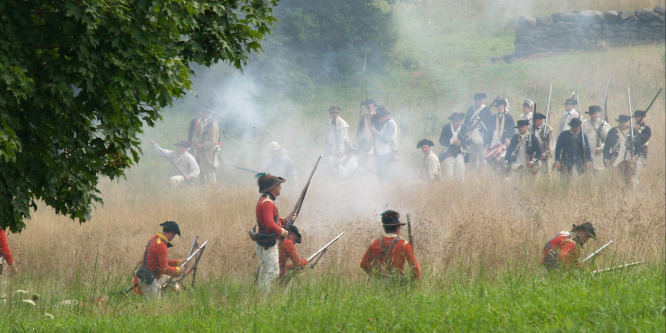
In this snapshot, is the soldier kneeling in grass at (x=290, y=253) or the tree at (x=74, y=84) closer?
the tree at (x=74, y=84)

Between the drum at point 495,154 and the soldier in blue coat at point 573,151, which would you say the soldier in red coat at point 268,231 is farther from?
the drum at point 495,154

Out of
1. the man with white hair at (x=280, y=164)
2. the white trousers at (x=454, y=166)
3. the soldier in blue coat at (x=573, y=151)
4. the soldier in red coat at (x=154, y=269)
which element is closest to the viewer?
the soldier in red coat at (x=154, y=269)

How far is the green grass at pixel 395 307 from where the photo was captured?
17.5 feet

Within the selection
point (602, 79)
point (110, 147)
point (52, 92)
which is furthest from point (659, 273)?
point (602, 79)

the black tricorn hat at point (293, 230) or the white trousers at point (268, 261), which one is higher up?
the black tricorn hat at point (293, 230)

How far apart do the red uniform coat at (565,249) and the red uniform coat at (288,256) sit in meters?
2.92

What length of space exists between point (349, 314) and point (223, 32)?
2546 millimetres

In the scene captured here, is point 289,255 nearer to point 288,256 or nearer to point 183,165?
point 288,256

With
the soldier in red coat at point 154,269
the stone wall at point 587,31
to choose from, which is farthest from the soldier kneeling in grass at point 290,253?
the stone wall at point 587,31

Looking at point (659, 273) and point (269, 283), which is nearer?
point (659, 273)

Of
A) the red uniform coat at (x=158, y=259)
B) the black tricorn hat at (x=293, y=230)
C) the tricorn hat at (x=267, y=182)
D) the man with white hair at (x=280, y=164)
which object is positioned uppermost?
the man with white hair at (x=280, y=164)

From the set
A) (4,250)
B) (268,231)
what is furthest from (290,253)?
(4,250)

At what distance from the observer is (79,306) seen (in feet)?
26.1

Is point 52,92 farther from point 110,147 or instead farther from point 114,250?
point 114,250
